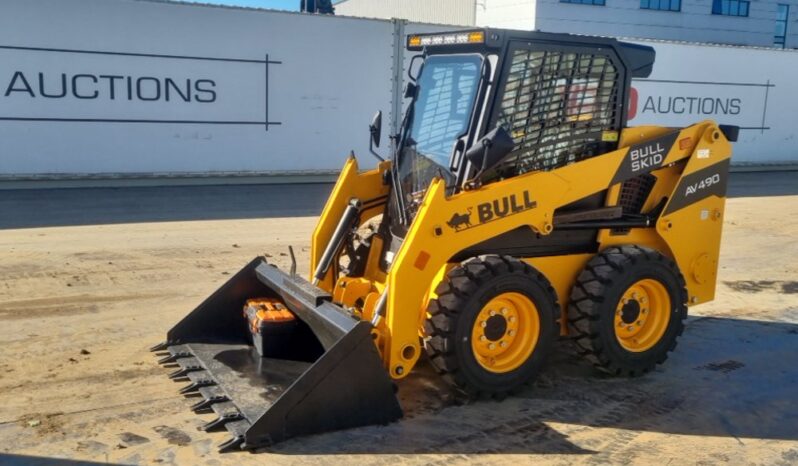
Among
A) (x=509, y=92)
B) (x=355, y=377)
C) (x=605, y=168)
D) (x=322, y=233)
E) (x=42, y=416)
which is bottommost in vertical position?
(x=42, y=416)

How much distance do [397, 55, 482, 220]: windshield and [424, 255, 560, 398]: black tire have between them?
69 centimetres

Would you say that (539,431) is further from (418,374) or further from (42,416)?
(42,416)

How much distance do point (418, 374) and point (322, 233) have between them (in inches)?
50.6

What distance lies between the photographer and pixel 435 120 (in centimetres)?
541

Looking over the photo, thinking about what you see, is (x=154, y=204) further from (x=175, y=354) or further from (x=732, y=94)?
(x=732, y=94)

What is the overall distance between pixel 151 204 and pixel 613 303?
30.2 ft

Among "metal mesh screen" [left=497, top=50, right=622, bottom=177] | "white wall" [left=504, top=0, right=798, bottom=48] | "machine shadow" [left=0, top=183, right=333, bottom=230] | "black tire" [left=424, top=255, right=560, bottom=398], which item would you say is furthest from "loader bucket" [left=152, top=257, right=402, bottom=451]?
"white wall" [left=504, top=0, right=798, bottom=48]

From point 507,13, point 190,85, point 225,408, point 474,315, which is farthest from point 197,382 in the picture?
point 507,13

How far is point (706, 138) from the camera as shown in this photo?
5.73 metres

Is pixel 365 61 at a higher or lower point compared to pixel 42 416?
higher

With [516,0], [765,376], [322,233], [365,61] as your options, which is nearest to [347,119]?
[365,61]

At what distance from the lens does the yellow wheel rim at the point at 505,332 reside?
4793 mm

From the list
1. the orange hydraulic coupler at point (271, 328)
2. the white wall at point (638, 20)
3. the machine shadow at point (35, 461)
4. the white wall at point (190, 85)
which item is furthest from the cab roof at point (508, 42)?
the white wall at point (638, 20)

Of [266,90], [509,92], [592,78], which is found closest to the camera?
[509,92]
